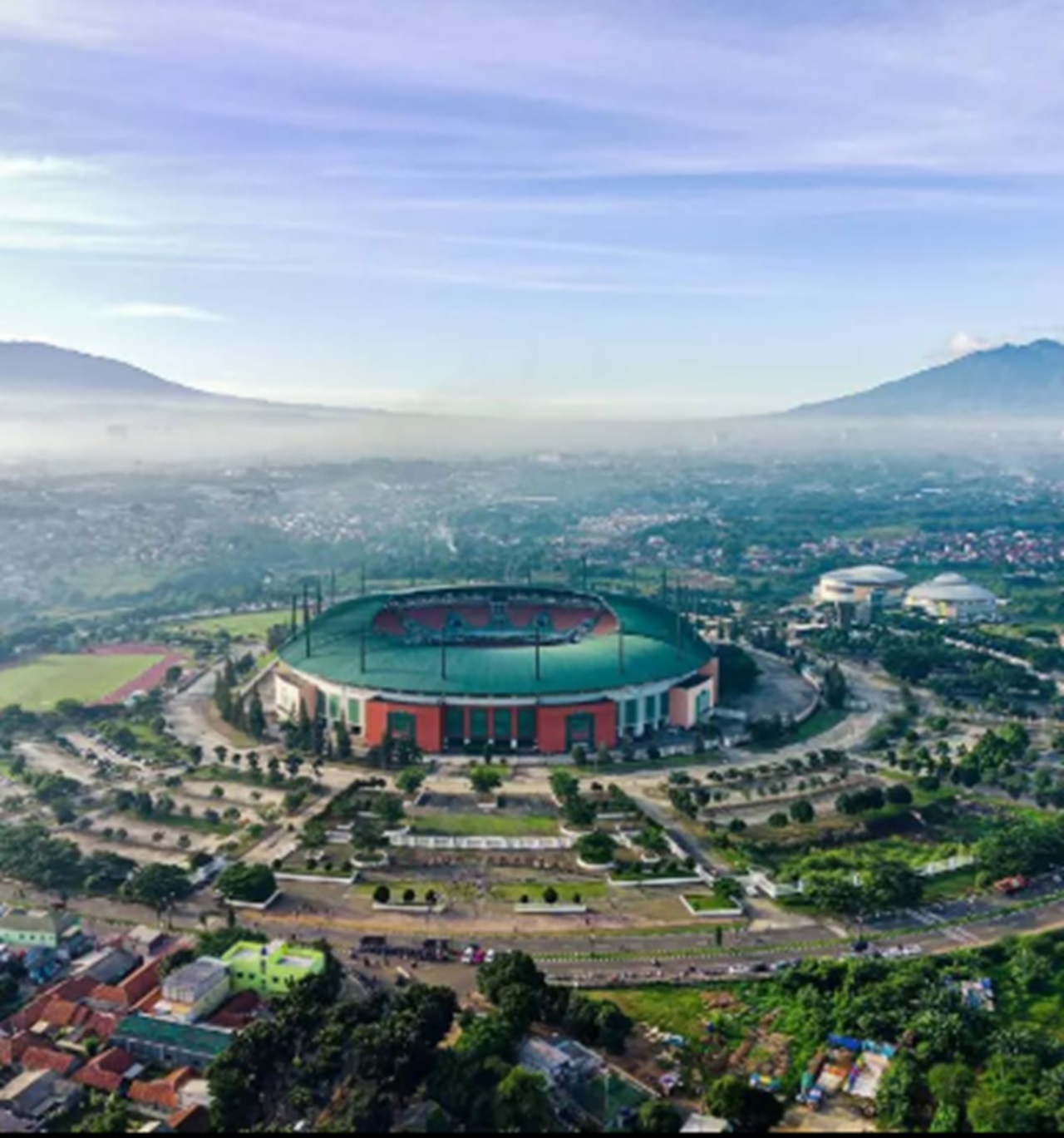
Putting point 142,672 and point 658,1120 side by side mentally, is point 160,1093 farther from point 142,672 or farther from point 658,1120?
point 142,672

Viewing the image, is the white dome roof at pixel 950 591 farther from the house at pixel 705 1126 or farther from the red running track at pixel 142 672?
the house at pixel 705 1126

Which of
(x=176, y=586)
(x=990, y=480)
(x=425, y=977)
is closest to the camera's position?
(x=425, y=977)

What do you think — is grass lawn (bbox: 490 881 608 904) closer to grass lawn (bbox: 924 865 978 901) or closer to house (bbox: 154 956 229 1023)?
house (bbox: 154 956 229 1023)

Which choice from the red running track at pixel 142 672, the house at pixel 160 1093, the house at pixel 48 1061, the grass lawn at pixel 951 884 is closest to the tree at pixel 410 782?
the house at pixel 48 1061

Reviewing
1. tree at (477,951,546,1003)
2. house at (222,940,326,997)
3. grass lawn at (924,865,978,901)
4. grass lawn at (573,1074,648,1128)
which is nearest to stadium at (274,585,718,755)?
grass lawn at (924,865,978,901)

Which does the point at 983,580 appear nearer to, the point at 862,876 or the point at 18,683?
the point at 862,876

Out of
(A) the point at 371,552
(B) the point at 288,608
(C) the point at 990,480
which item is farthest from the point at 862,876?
(C) the point at 990,480
